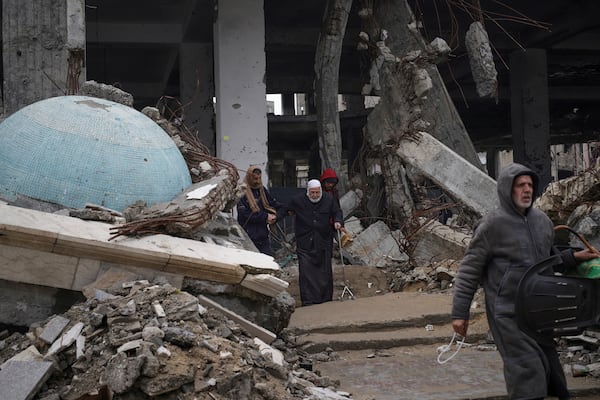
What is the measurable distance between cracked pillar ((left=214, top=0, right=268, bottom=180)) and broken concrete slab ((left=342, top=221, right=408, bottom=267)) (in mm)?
1779

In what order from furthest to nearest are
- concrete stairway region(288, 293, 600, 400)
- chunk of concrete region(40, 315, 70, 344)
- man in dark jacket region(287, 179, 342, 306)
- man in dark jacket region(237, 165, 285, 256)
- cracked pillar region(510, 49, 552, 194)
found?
cracked pillar region(510, 49, 552, 194) → man in dark jacket region(287, 179, 342, 306) → man in dark jacket region(237, 165, 285, 256) → concrete stairway region(288, 293, 600, 400) → chunk of concrete region(40, 315, 70, 344)

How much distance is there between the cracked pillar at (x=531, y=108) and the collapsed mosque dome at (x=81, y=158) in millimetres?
11712

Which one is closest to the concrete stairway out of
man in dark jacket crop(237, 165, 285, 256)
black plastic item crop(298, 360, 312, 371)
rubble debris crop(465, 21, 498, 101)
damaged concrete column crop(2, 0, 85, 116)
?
black plastic item crop(298, 360, 312, 371)

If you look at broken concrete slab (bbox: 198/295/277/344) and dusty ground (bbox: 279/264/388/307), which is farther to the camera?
dusty ground (bbox: 279/264/388/307)

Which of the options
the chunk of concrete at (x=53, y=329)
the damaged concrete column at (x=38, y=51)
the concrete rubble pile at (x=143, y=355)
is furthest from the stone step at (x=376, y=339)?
the damaged concrete column at (x=38, y=51)

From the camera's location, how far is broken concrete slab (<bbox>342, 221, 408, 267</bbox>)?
11.8 metres

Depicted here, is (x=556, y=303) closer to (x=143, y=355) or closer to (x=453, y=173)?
(x=143, y=355)

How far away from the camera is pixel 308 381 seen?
17.5 ft

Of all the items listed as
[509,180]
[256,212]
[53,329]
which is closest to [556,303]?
[509,180]

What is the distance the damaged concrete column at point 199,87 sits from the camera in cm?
1466

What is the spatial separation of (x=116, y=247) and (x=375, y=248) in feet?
24.3

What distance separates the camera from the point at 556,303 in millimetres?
3887

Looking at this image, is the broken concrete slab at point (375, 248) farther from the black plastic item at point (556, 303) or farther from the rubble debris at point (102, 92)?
the black plastic item at point (556, 303)

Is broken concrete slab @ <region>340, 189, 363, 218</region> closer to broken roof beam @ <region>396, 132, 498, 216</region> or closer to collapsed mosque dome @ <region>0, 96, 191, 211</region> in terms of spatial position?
broken roof beam @ <region>396, 132, 498, 216</region>
